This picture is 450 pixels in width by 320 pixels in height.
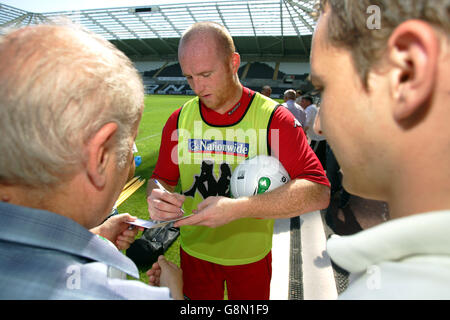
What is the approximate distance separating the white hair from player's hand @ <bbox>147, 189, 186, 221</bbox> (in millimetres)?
948

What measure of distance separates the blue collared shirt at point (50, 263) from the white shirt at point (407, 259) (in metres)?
0.58

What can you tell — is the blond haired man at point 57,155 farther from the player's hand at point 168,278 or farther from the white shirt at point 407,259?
the white shirt at point 407,259

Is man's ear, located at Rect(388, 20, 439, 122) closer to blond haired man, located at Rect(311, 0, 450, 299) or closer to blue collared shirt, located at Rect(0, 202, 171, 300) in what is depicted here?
blond haired man, located at Rect(311, 0, 450, 299)

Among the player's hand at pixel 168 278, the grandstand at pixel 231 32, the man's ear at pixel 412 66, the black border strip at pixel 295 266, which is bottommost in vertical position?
the black border strip at pixel 295 266

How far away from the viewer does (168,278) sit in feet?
4.25

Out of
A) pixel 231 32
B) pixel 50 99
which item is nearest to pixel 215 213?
pixel 50 99

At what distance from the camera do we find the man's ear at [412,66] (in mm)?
557

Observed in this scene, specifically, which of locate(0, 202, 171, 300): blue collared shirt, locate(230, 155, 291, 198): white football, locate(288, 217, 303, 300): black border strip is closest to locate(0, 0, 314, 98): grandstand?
locate(288, 217, 303, 300): black border strip

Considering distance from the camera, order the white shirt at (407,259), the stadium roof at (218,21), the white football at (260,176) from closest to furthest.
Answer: the white shirt at (407,259)
the white football at (260,176)
the stadium roof at (218,21)

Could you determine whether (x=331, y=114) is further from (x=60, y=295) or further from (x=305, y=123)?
(x=305, y=123)

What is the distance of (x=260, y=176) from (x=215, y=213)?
1.51ft

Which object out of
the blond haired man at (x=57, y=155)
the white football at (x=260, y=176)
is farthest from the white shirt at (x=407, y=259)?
the white football at (x=260, y=176)

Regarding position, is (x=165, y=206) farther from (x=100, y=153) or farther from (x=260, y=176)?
(x=100, y=153)

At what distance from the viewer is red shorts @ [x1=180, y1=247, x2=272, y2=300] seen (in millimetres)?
2123
